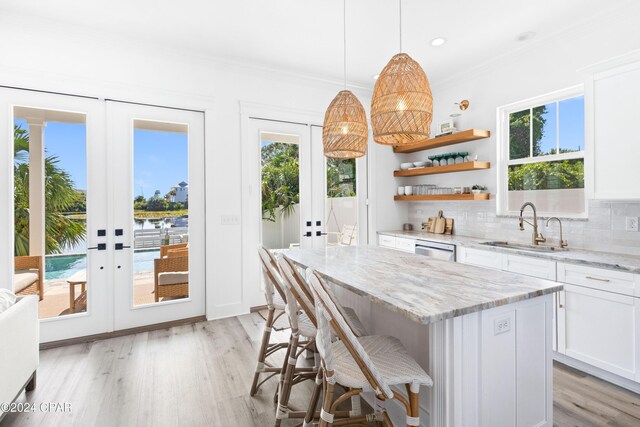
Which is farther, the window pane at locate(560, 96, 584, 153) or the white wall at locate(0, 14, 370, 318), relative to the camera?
the window pane at locate(560, 96, 584, 153)

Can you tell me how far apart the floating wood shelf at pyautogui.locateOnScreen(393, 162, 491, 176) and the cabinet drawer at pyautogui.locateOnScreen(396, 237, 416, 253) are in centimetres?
96

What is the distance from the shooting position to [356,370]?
4.78 feet

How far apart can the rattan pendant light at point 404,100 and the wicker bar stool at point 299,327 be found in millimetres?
975

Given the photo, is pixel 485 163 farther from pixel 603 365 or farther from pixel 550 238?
pixel 603 365

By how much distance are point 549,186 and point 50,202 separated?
4.92 m

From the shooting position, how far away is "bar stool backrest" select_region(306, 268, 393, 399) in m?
1.31

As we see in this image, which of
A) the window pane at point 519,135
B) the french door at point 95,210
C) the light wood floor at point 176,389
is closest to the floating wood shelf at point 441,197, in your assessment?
the window pane at point 519,135

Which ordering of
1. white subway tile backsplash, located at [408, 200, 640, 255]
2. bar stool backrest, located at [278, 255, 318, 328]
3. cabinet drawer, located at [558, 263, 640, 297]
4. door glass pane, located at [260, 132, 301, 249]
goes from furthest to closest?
door glass pane, located at [260, 132, 301, 249]
white subway tile backsplash, located at [408, 200, 640, 255]
cabinet drawer, located at [558, 263, 640, 297]
bar stool backrest, located at [278, 255, 318, 328]

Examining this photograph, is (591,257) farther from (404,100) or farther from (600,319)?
(404,100)

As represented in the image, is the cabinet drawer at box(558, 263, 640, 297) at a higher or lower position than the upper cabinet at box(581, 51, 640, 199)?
lower

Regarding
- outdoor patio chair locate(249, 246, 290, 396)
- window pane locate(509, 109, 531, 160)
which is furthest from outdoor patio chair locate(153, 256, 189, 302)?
window pane locate(509, 109, 531, 160)

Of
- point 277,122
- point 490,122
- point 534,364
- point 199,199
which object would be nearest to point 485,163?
point 490,122

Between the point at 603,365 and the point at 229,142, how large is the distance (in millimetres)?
3922

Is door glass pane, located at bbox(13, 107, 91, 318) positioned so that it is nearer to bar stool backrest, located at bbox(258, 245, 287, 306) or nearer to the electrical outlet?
bar stool backrest, located at bbox(258, 245, 287, 306)
